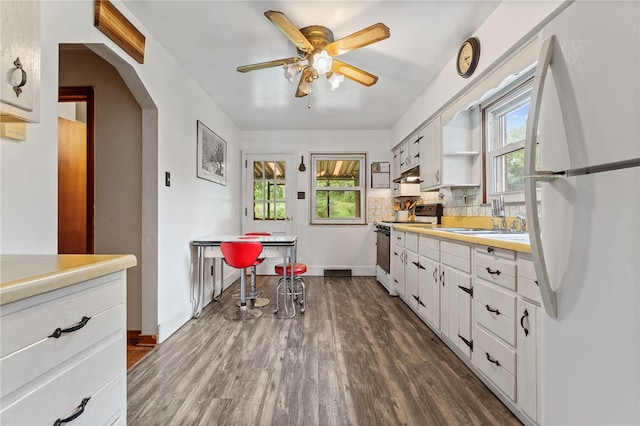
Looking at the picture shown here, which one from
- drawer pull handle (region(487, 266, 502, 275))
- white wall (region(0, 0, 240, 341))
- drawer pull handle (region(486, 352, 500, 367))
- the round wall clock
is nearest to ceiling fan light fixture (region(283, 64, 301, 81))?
white wall (region(0, 0, 240, 341))

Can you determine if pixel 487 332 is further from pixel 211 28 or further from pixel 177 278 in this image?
pixel 211 28

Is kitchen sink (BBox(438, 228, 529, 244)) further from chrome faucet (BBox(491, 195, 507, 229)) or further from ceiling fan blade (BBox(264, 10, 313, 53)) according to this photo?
ceiling fan blade (BBox(264, 10, 313, 53))

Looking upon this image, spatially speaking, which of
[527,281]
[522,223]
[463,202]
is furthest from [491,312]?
[463,202]

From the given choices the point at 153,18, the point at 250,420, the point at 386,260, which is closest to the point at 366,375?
the point at 250,420

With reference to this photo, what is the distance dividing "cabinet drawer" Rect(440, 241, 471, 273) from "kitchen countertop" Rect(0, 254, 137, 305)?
1.90 m

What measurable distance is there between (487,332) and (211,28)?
9.44 feet

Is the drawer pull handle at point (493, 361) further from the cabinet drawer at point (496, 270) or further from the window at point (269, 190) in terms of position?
the window at point (269, 190)

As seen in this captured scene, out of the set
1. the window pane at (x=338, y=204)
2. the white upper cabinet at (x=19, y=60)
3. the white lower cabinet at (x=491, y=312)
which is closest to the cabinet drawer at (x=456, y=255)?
the white lower cabinet at (x=491, y=312)

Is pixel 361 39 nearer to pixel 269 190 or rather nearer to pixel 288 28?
pixel 288 28

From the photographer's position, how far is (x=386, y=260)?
413 centimetres

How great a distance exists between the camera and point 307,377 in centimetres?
191

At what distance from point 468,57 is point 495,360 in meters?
2.23

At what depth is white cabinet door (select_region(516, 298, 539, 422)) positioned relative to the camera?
1364 millimetres

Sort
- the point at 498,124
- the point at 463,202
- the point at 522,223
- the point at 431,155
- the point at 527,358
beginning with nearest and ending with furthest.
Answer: the point at 527,358
the point at 522,223
the point at 498,124
the point at 463,202
the point at 431,155
